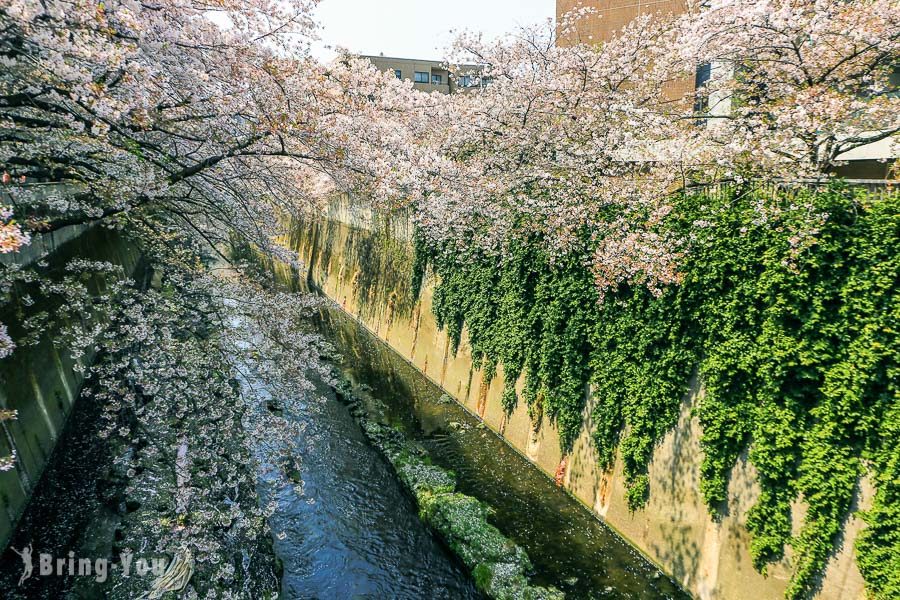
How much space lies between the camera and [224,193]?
9.54 m

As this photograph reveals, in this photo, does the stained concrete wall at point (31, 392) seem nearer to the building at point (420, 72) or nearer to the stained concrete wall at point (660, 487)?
the stained concrete wall at point (660, 487)

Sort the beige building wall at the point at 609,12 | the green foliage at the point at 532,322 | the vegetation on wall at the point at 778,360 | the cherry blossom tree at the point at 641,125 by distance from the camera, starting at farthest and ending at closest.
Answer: the beige building wall at the point at 609,12 → the green foliage at the point at 532,322 → the cherry blossom tree at the point at 641,125 → the vegetation on wall at the point at 778,360

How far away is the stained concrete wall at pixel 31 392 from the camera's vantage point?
9.02 m

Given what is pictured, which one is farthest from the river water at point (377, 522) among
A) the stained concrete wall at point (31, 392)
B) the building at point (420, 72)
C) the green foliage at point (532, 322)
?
the building at point (420, 72)

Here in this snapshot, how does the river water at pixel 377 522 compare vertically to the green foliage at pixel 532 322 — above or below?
below

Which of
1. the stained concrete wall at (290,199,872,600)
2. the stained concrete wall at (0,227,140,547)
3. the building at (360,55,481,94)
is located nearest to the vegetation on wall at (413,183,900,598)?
the stained concrete wall at (290,199,872,600)

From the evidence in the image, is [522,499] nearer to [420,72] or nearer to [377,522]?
[377,522]

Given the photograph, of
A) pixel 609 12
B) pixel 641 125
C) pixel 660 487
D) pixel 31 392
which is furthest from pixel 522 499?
pixel 609 12

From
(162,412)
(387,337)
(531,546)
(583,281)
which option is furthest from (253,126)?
(387,337)

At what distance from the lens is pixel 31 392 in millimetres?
10477

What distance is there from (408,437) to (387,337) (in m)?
8.29

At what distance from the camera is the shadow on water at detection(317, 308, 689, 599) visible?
891 centimetres

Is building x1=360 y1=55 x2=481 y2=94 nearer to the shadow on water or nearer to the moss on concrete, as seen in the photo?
the shadow on water

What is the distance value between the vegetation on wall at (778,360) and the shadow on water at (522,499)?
1.33 metres
